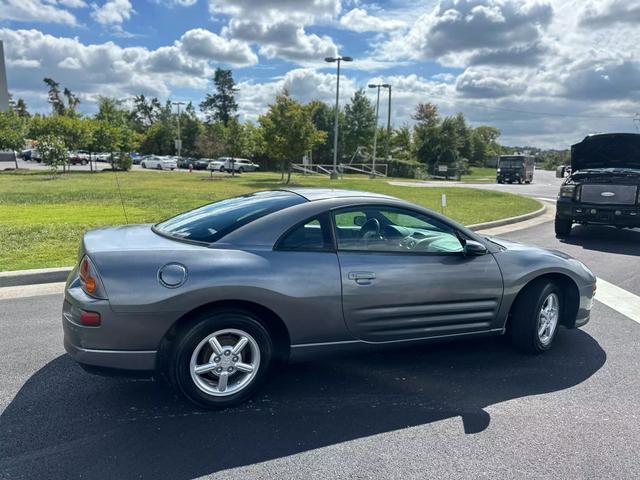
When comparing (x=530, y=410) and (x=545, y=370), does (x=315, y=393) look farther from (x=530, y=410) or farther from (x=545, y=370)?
(x=545, y=370)

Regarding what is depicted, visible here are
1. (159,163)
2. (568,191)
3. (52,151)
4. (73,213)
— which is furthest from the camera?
(159,163)

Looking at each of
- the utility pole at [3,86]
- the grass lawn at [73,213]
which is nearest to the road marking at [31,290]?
the grass lawn at [73,213]

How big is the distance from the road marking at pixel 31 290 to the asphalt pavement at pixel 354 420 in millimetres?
1513

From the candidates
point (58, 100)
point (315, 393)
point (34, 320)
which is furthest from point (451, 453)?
point (58, 100)

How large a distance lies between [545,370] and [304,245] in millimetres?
2284

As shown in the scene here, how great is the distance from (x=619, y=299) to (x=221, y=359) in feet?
17.4

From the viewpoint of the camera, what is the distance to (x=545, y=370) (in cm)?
408

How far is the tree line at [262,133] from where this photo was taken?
27766 mm

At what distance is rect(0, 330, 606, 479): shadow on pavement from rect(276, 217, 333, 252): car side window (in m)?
1.06

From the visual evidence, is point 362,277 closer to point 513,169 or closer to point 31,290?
point 31,290

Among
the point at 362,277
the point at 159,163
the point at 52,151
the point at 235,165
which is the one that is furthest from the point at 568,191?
the point at 159,163

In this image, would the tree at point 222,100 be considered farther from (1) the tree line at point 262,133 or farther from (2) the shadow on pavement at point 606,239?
(2) the shadow on pavement at point 606,239

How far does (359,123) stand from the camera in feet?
188

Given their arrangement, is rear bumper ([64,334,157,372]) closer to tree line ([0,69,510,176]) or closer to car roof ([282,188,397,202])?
car roof ([282,188,397,202])
